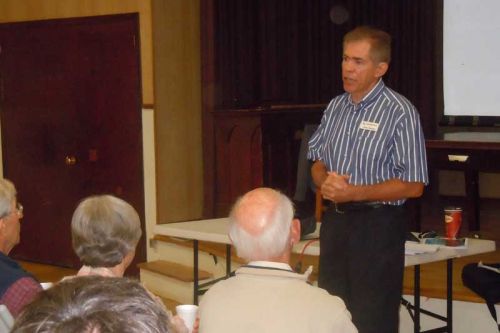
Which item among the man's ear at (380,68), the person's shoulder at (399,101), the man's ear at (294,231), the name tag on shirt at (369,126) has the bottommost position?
the man's ear at (294,231)

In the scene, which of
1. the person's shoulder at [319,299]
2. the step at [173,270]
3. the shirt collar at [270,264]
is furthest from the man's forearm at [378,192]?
the step at [173,270]

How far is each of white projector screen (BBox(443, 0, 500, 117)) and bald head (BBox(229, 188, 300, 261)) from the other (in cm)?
508

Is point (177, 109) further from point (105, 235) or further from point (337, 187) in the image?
point (105, 235)

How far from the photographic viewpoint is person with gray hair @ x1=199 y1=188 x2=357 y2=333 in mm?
2229

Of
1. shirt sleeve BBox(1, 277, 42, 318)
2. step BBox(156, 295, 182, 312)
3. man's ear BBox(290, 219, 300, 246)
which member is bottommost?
step BBox(156, 295, 182, 312)

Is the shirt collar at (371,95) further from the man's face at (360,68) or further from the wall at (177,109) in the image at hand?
the wall at (177,109)

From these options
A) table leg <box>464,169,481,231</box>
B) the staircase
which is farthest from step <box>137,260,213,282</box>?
table leg <box>464,169,481,231</box>

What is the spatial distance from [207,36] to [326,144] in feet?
11.8

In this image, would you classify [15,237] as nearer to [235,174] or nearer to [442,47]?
[235,174]

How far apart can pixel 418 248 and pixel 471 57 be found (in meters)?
3.97

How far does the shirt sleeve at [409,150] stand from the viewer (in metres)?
3.32

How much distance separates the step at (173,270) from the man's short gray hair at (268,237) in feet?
11.7

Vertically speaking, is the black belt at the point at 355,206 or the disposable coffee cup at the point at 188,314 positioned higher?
the black belt at the point at 355,206

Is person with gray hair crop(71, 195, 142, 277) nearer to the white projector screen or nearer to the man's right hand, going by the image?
the man's right hand
